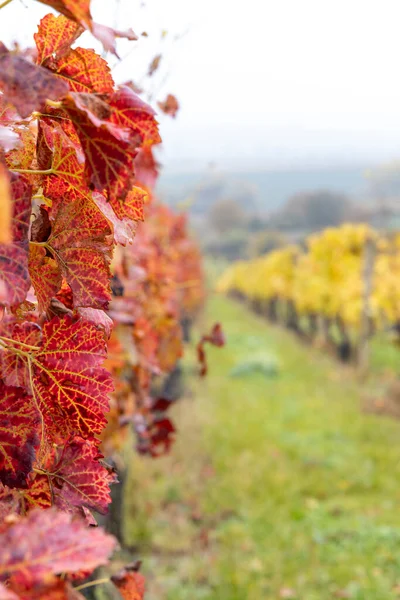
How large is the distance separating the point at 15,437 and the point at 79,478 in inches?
5.3

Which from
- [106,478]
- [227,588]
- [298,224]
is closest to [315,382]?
[227,588]

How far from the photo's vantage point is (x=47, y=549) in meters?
0.44

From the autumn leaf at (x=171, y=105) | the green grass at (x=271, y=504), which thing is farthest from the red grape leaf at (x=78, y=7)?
the green grass at (x=271, y=504)

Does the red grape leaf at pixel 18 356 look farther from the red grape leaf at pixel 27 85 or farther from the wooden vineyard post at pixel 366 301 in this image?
the wooden vineyard post at pixel 366 301

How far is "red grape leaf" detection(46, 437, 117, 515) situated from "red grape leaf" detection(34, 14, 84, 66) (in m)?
0.43

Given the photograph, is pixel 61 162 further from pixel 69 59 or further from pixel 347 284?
pixel 347 284

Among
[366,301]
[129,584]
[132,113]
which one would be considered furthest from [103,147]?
[366,301]

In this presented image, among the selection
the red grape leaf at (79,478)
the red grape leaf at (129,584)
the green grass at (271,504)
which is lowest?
the green grass at (271,504)

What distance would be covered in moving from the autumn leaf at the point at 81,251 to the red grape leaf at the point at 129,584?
420 mm

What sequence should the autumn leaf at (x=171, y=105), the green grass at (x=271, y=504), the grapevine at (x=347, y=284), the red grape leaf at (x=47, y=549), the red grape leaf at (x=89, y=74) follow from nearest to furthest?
1. the red grape leaf at (x=47, y=549)
2. the red grape leaf at (x=89, y=74)
3. the autumn leaf at (x=171, y=105)
4. the green grass at (x=271, y=504)
5. the grapevine at (x=347, y=284)

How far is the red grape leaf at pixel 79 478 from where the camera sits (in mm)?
750

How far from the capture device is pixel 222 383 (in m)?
12.9

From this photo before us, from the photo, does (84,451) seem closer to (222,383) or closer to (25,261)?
(25,261)

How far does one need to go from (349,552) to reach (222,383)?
319 inches
